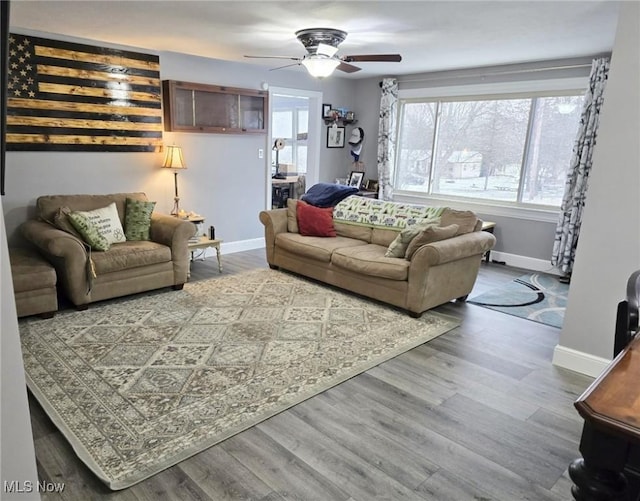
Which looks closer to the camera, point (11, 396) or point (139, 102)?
point (11, 396)

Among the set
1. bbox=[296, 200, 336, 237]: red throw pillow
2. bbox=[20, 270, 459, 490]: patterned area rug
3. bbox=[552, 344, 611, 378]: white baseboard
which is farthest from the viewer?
bbox=[296, 200, 336, 237]: red throw pillow

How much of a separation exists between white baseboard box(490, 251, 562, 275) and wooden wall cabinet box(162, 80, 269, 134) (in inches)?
139

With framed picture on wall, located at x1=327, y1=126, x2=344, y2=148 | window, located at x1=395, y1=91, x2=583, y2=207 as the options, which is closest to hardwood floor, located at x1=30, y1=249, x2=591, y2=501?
window, located at x1=395, y1=91, x2=583, y2=207

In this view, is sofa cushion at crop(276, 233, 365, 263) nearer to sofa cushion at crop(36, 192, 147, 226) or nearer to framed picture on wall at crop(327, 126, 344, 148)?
sofa cushion at crop(36, 192, 147, 226)

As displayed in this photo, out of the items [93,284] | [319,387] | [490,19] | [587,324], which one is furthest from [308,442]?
[490,19]

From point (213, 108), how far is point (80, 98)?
1.48 metres

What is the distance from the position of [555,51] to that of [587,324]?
10.2 feet

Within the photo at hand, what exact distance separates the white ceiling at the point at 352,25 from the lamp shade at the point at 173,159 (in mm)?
1042

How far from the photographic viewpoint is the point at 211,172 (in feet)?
18.0

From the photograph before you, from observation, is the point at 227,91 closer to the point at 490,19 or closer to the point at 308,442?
the point at 490,19

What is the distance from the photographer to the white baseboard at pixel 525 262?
17.7 ft

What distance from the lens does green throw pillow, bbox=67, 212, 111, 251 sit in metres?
3.83

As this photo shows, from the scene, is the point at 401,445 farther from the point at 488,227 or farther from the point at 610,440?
the point at 488,227

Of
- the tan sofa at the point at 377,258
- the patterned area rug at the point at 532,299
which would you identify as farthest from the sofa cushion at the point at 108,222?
the patterned area rug at the point at 532,299
